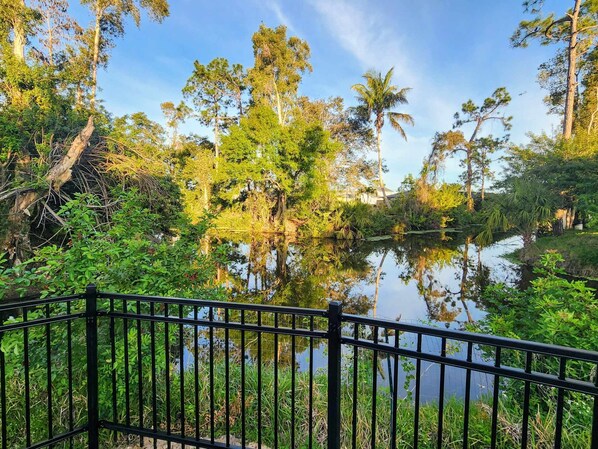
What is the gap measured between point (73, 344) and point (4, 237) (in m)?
5.06

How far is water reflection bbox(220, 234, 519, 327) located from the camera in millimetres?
7559

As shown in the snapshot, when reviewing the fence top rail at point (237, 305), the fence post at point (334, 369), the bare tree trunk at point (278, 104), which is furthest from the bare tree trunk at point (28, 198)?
the bare tree trunk at point (278, 104)

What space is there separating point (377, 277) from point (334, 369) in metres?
9.51

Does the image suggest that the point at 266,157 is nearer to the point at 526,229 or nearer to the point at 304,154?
the point at 304,154

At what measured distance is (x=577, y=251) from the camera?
388 inches

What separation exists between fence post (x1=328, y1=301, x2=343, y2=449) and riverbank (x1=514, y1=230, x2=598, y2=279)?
375 inches

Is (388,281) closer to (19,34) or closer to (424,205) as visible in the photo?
(19,34)

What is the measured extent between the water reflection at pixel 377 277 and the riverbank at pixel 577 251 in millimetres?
1396

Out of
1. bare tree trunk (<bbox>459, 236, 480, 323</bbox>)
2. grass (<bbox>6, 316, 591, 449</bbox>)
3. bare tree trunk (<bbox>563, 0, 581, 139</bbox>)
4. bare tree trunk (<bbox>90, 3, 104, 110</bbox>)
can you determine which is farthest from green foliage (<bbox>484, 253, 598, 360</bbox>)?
bare tree trunk (<bbox>563, 0, 581, 139</bbox>)

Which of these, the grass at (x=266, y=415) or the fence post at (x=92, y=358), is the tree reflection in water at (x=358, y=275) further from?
the fence post at (x=92, y=358)

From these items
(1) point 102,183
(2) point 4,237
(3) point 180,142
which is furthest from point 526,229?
(3) point 180,142

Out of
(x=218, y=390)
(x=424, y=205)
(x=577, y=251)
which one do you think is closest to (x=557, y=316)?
(x=218, y=390)

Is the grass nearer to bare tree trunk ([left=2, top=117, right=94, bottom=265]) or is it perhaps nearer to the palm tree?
bare tree trunk ([left=2, top=117, right=94, bottom=265])

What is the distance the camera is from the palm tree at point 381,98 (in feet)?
81.4
